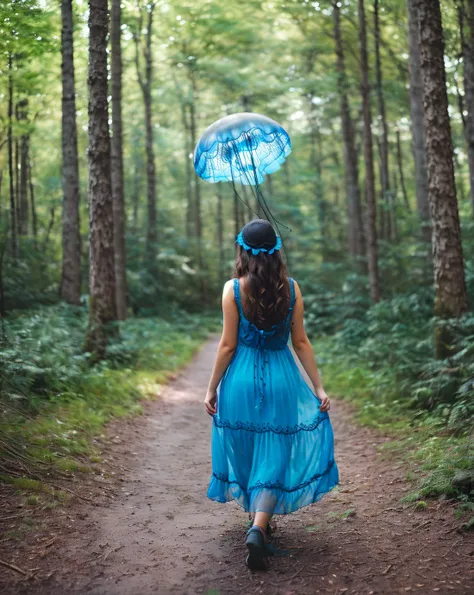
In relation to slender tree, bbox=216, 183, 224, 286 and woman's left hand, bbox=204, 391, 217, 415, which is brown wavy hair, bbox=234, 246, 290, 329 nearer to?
woman's left hand, bbox=204, 391, 217, 415

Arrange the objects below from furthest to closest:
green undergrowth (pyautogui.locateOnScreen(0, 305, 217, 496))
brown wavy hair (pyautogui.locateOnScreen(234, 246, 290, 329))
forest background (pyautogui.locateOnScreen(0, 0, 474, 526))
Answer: forest background (pyautogui.locateOnScreen(0, 0, 474, 526)) → green undergrowth (pyautogui.locateOnScreen(0, 305, 217, 496)) → brown wavy hair (pyautogui.locateOnScreen(234, 246, 290, 329))

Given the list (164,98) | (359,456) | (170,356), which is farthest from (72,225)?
(164,98)

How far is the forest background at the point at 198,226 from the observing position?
7012 mm

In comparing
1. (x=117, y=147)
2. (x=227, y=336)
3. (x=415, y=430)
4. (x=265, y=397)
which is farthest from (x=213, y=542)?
(x=117, y=147)

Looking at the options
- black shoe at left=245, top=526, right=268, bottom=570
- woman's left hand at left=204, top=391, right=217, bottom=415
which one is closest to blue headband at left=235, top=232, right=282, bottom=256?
woman's left hand at left=204, top=391, right=217, bottom=415

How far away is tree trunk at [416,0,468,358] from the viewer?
7.38 meters

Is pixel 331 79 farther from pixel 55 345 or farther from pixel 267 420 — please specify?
Answer: pixel 267 420

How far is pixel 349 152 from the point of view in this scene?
18438mm

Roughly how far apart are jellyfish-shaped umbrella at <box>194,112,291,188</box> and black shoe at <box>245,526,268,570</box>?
2.64 m

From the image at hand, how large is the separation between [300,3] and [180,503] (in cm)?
1558

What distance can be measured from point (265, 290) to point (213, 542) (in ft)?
6.33

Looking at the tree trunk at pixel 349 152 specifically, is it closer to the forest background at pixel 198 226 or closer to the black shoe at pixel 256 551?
the forest background at pixel 198 226

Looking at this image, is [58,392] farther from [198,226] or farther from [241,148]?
[198,226]

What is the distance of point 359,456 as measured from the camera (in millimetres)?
6703
